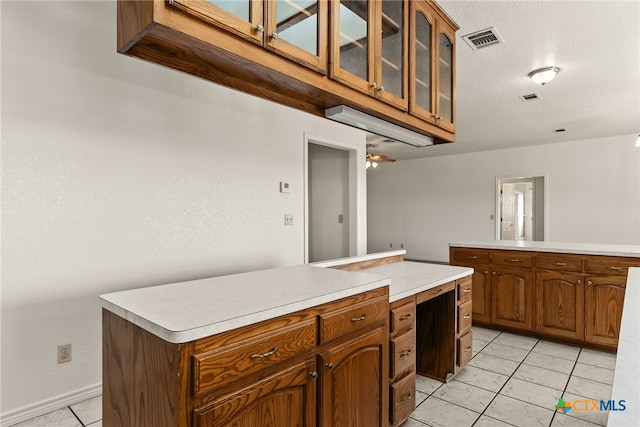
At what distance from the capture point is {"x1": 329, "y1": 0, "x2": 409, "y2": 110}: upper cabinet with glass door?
5.47 ft

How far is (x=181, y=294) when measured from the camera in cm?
143

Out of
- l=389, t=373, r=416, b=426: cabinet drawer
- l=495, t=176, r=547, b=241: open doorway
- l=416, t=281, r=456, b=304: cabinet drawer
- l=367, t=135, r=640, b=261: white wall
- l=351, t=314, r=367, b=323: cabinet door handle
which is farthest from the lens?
l=495, t=176, r=547, b=241: open doorway

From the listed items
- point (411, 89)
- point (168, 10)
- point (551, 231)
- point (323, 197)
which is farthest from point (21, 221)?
point (551, 231)

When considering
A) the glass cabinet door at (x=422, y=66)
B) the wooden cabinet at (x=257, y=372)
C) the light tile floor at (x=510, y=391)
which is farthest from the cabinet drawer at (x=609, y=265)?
the wooden cabinet at (x=257, y=372)

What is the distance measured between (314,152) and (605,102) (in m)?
3.59

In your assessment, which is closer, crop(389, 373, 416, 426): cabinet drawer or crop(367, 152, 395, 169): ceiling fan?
Result: crop(389, 373, 416, 426): cabinet drawer

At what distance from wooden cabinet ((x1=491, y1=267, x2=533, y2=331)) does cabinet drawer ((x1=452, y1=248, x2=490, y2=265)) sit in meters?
0.14

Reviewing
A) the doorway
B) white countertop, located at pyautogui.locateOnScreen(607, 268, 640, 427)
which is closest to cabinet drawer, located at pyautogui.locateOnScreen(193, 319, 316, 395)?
white countertop, located at pyautogui.locateOnScreen(607, 268, 640, 427)

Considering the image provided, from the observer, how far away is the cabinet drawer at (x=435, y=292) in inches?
82.2

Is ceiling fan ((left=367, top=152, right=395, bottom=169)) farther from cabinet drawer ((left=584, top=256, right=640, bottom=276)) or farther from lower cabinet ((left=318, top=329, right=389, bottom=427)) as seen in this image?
lower cabinet ((left=318, top=329, right=389, bottom=427))

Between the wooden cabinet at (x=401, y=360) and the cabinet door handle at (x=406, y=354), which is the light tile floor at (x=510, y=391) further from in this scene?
the cabinet door handle at (x=406, y=354)

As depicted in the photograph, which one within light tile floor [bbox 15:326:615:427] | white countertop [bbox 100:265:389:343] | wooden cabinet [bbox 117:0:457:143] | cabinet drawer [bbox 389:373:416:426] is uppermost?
wooden cabinet [bbox 117:0:457:143]

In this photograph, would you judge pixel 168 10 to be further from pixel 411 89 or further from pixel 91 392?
pixel 91 392

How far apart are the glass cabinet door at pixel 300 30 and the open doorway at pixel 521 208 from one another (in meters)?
6.63
